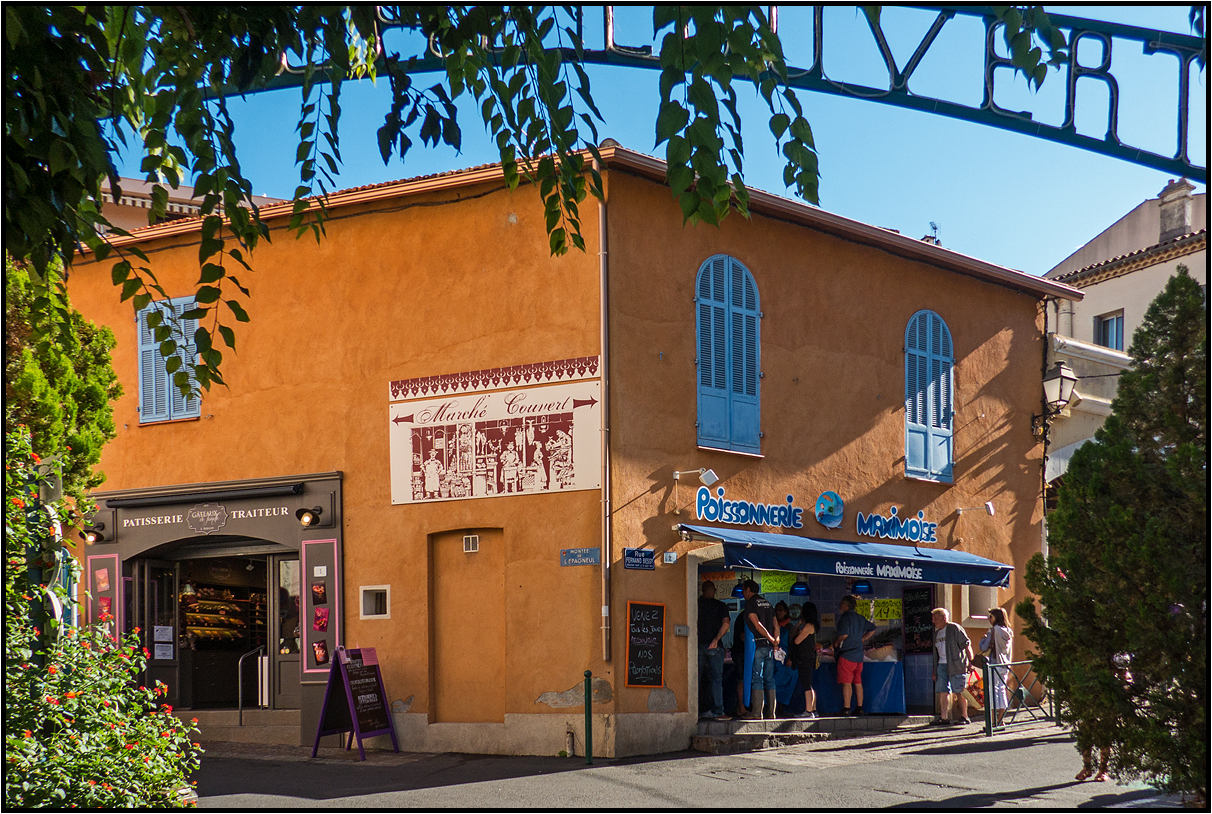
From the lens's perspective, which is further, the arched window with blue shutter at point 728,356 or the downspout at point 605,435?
the arched window with blue shutter at point 728,356

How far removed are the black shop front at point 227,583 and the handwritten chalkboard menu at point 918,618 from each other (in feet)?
26.3

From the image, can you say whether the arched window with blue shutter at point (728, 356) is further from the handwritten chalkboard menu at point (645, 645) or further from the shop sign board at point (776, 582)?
the shop sign board at point (776, 582)

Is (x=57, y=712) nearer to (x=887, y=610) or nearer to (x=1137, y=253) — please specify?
(x=887, y=610)

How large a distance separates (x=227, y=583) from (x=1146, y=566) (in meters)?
13.3

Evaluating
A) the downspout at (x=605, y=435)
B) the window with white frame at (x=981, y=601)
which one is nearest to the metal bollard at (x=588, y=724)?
the downspout at (x=605, y=435)

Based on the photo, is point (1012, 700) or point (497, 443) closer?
point (497, 443)

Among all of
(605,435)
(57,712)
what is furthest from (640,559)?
(57,712)

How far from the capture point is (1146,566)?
24.3 feet

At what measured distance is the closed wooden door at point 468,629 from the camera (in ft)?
47.1

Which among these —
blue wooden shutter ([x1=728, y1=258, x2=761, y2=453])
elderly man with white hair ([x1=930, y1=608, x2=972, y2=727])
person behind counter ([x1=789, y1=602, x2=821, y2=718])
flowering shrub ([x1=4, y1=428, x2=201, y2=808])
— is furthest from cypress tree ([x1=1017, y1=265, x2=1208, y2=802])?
elderly man with white hair ([x1=930, y1=608, x2=972, y2=727])

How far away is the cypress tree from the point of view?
23.7ft

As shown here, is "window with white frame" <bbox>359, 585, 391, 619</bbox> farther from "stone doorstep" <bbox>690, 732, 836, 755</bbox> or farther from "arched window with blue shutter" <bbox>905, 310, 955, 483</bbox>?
"arched window with blue shutter" <bbox>905, 310, 955, 483</bbox>

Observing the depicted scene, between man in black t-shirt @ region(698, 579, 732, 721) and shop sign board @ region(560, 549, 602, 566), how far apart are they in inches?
67.0

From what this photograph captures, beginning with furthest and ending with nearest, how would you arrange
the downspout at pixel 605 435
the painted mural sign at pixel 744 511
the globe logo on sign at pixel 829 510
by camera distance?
the globe logo on sign at pixel 829 510
the painted mural sign at pixel 744 511
the downspout at pixel 605 435
